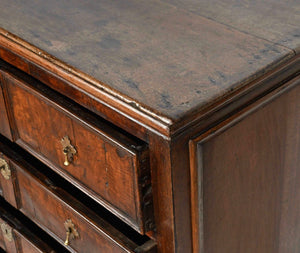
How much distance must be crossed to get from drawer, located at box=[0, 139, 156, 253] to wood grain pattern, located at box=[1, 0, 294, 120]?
0.23 metres

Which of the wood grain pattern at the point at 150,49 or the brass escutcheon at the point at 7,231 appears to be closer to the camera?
the wood grain pattern at the point at 150,49

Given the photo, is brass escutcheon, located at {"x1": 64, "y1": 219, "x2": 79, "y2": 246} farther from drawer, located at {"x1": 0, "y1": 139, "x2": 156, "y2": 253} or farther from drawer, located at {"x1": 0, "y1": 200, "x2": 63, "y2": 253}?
drawer, located at {"x1": 0, "y1": 200, "x2": 63, "y2": 253}

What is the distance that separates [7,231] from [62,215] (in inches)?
9.4

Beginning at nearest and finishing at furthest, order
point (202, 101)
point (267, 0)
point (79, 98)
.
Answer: point (202, 101), point (79, 98), point (267, 0)

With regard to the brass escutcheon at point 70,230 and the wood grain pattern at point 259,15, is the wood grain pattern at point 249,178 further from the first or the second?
the brass escutcheon at point 70,230

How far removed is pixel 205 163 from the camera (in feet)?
2.11

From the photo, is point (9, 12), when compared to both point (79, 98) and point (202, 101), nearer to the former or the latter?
point (79, 98)

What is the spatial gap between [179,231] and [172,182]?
80 millimetres

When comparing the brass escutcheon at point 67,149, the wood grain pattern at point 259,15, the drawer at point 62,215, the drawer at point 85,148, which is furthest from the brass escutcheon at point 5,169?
the wood grain pattern at point 259,15

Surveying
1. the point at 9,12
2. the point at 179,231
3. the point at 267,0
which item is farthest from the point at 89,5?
the point at 179,231

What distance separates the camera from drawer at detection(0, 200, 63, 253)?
39.3 inches

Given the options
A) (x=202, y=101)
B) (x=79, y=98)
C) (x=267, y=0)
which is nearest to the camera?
(x=202, y=101)

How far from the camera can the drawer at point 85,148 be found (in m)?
0.67

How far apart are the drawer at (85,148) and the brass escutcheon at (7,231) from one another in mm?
256
